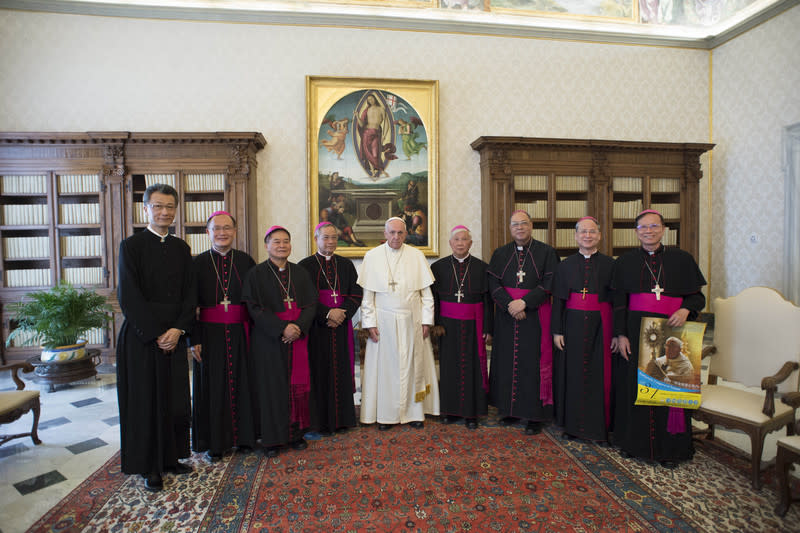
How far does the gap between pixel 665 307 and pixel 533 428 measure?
143cm

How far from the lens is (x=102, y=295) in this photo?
18.6 feet

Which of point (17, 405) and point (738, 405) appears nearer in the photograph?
point (738, 405)

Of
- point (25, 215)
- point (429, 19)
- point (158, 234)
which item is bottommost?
point (158, 234)

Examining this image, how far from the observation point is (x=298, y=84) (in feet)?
20.1

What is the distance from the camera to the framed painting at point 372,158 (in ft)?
20.2

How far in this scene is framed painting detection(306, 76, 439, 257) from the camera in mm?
6148

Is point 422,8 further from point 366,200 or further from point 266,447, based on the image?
point 266,447

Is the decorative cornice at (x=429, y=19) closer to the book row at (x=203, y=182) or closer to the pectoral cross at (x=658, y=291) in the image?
the book row at (x=203, y=182)

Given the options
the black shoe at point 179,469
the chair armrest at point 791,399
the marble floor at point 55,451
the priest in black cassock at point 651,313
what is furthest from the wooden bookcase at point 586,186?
the marble floor at point 55,451

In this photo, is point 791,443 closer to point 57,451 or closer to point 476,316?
point 476,316

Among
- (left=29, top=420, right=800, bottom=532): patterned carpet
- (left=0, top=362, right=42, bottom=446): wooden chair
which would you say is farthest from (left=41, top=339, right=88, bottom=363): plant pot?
(left=29, top=420, right=800, bottom=532): patterned carpet

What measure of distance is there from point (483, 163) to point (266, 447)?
4806 millimetres

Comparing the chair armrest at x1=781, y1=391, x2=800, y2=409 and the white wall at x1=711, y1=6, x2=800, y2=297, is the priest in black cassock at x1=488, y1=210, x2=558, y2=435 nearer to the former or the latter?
the chair armrest at x1=781, y1=391, x2=800, y2=409

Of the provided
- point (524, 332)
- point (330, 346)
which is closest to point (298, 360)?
point (330, 346)
